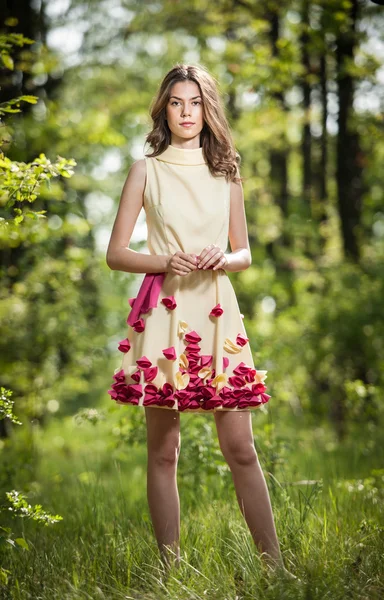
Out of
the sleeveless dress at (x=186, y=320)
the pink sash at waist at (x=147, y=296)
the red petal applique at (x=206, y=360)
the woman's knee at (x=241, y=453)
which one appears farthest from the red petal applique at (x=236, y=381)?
the pink sash at waist at (x=147, y=296)

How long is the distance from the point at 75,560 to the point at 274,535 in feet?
3.07

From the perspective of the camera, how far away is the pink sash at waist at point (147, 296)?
117 inches

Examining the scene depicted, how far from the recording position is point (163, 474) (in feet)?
9.83

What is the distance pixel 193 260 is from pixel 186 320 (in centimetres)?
28

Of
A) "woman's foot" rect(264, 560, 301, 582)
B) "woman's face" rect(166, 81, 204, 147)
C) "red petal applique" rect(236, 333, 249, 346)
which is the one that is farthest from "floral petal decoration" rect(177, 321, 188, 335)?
"woman's foot" rect(264, 560, 301, 582)

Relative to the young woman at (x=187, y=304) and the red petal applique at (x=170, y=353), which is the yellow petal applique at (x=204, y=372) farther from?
the red petal applique at (x=170, y=353)

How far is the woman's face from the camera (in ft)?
10.0

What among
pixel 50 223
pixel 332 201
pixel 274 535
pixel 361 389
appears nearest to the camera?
pixel 274 535

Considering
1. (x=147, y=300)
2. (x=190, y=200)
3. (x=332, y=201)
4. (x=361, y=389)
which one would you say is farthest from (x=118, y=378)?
(x=332, y=201)

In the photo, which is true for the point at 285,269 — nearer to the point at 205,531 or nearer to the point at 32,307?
the point at 32,307

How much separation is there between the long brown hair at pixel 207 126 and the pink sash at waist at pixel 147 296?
0.52 meters

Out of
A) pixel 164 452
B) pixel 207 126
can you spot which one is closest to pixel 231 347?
pixel 164 452

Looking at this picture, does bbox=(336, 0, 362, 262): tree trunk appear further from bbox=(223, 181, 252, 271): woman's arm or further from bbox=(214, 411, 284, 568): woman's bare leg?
bbox=(214, 411, 284, 568): woman's bare leg

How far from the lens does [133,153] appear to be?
44.8ft
